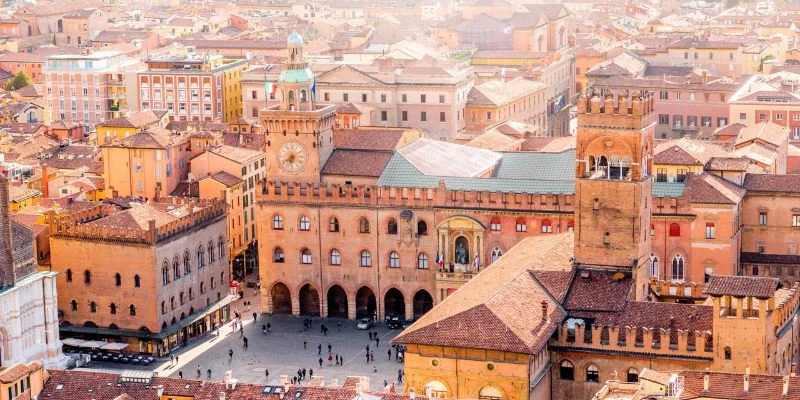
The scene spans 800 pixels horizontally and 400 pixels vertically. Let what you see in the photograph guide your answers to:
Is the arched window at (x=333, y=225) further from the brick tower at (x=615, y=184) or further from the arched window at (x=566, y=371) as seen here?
the arched window at (x=566, y=371)

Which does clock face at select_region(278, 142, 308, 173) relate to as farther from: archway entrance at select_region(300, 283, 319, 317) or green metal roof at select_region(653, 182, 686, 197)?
green metal roof at select_region(653, 182, 686, 197)

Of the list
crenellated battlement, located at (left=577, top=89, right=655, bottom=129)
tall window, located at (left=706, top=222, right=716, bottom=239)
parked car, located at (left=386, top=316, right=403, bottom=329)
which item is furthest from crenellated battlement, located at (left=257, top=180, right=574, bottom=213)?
crenellated battlement, located at (left=577, top=89, right=655, bottom=129)

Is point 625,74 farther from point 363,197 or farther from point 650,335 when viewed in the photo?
point 650,335

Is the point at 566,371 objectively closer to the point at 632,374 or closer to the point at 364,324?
the point at 632,374

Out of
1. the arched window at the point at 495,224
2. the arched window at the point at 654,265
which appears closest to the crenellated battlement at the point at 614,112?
the arched window at the point at 654,265

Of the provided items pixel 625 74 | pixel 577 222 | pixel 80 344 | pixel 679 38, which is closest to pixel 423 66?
pixel 625 74

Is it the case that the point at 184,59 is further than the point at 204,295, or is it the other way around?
the point at 184,59
